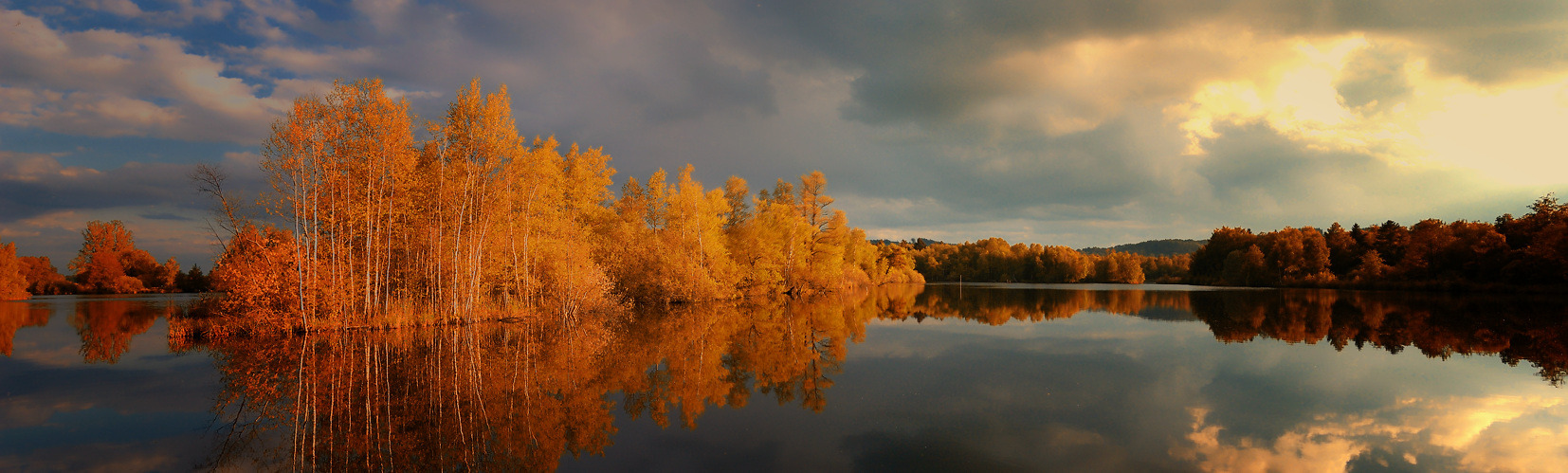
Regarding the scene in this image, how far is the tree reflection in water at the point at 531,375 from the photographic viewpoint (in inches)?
291

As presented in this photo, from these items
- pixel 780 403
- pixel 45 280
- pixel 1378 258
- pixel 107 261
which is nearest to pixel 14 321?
pixel 780 403

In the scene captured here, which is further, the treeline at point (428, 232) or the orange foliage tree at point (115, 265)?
the orange foliage tree at point (115, 265)

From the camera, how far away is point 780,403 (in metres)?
9.99

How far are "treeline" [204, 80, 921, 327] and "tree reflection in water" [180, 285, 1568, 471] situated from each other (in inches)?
63.4

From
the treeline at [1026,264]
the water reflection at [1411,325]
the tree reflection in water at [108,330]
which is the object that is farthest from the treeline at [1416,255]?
the tree reflection in water at [108,330]

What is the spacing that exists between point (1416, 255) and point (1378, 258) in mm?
4706

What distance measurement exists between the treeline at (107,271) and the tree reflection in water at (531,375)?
57930mm

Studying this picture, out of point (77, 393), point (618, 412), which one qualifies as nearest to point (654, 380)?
point (618, 412)

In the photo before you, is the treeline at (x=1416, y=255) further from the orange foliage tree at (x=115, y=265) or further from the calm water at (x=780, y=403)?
the orange foliage tree at (x=115, y=265)

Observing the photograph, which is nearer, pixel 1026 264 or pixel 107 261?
pixel 107 261

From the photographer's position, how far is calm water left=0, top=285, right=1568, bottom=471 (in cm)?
694

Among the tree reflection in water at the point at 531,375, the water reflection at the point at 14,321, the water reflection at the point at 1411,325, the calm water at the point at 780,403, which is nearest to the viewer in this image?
the calm water at the point at 780,403

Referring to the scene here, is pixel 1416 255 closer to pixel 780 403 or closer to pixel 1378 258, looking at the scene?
pixel 1378 258

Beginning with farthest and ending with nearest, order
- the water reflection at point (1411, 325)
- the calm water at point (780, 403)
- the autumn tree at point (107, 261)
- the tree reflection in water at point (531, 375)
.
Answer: the autumn tree at point (107, 261), the water reflection at point (1411, 325), the tree reflection in water at point (531, 375), the calm water at point (780, 403)
